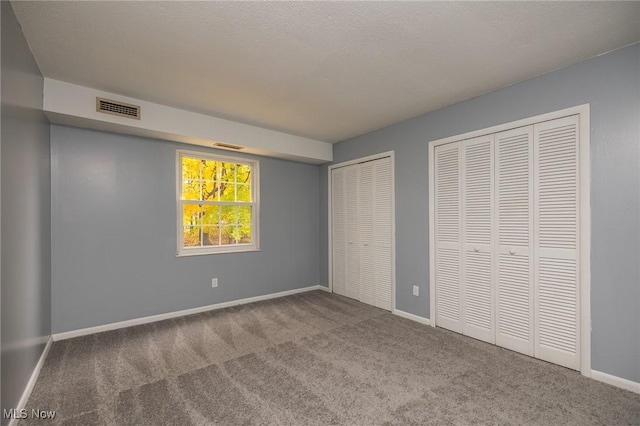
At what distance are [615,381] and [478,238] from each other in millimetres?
1397

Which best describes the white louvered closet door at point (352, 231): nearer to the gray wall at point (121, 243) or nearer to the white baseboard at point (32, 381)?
the gray wall at point (121, 243)

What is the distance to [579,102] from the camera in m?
2.31

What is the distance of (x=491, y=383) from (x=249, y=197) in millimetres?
3566

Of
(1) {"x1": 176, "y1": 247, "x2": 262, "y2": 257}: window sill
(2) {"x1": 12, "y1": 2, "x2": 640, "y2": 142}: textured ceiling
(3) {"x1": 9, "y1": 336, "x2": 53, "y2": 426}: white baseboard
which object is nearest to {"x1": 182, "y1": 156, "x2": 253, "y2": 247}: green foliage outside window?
(1) {"x1": 176, "y1": 247, "x2": 262, "y2": 257}: window sill

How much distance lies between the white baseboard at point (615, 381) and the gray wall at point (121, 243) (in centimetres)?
370

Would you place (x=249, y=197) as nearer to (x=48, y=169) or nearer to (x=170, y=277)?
(x=170, y=277)

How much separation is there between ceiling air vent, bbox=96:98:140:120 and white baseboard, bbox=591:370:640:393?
15.2 feet

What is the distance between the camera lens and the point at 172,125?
327 centimetres

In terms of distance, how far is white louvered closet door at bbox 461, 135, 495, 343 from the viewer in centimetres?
288

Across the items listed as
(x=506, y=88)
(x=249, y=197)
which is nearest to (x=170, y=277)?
(x=249, y=197)

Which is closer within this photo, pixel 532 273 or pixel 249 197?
pixel 532 273

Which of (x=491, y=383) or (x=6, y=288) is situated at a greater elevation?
(x=6, y=288)

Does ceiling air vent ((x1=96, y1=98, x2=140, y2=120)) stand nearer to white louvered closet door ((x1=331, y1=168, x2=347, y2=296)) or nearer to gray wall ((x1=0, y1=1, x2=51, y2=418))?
Answer: gray wall ((x1=0, y1=1, x2=51, y2=418))

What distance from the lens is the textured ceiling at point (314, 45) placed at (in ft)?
5.77
